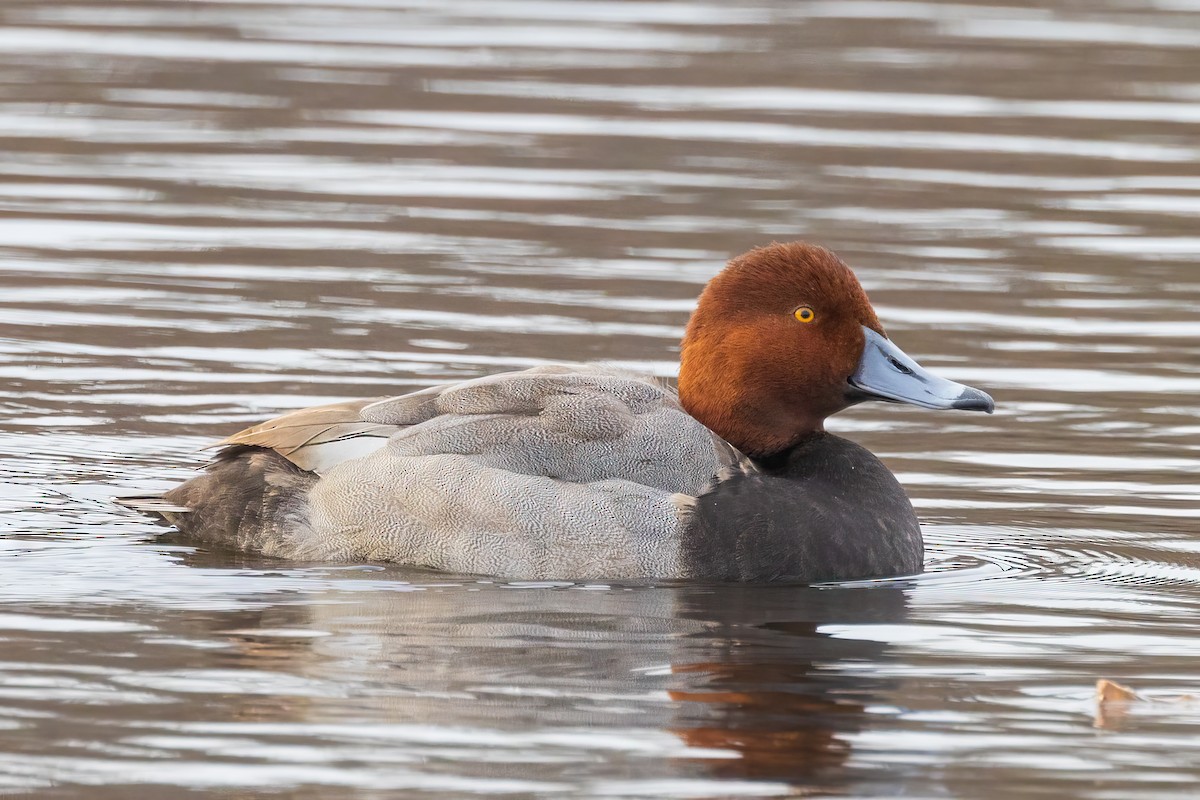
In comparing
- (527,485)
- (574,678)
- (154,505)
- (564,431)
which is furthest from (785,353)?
(154,505)

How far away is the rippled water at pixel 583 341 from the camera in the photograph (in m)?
5.61

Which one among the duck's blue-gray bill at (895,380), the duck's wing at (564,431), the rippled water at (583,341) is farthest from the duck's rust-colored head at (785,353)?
the rippled water at (583,341)

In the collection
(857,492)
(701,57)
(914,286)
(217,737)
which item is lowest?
(217,737)

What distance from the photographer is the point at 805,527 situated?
23.9 ft

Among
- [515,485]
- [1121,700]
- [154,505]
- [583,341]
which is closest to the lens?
[1121,700]

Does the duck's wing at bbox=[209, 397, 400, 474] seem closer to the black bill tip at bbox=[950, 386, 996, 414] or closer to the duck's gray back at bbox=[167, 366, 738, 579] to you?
the duck's gray back at bbox=[167, 366, 738, 579]

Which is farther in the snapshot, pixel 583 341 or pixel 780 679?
pixel 583 341

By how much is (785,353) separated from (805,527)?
2.02 feet

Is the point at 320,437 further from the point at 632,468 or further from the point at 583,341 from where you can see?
the point at 583,341

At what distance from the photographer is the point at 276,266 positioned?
1155cm

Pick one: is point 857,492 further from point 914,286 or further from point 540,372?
point 914,286

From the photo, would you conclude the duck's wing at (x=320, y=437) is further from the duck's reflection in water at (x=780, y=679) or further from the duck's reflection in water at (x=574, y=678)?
the duck's reflection in water at (x=780, y=679)

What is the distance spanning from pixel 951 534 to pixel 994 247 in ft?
14.4

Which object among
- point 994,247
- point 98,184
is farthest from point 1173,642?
point 98,184
